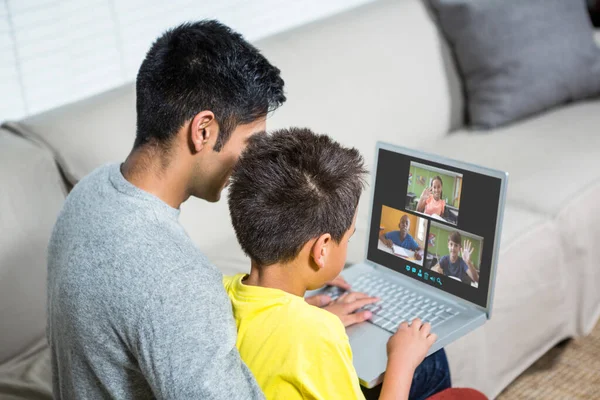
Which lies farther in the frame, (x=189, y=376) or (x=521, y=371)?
(x=521, y=371)

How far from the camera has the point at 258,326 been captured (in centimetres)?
106

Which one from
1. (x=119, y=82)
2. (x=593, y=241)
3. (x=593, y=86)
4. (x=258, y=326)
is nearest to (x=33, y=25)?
(x=119, y=82)

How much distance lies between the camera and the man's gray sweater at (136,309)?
942 mm

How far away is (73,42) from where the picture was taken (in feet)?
6.48

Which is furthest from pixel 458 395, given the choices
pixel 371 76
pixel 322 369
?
pixel 371 76

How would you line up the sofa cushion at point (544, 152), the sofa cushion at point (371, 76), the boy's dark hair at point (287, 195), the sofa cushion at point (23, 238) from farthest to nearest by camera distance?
1. the sofa cushion at point (371, 76)
2. the sofa cushion at point (544, 152)
3. the sofa cushion at point (23, 238)
4. the boy's dark hair at point (287, 195)

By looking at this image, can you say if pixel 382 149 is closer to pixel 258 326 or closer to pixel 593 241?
pixel 258 326

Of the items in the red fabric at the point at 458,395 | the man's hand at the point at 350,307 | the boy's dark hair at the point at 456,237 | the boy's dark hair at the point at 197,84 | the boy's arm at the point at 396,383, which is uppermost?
the boy's dark hair at the point at 197,84

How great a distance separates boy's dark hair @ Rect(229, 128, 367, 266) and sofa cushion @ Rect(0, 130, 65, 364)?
645 millimetres

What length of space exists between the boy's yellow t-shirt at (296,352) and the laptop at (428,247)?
0.16 meters

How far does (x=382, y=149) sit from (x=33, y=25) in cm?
101

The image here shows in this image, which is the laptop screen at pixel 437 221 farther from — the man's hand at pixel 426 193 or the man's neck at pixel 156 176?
the man's neck at pixel 156 176

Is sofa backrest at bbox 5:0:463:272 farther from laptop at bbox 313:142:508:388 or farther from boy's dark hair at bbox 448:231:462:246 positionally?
boy's dark hair at bbox 448:231:462:246

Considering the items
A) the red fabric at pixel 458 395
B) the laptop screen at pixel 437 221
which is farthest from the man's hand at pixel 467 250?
the red fabric at pixel 458 395
